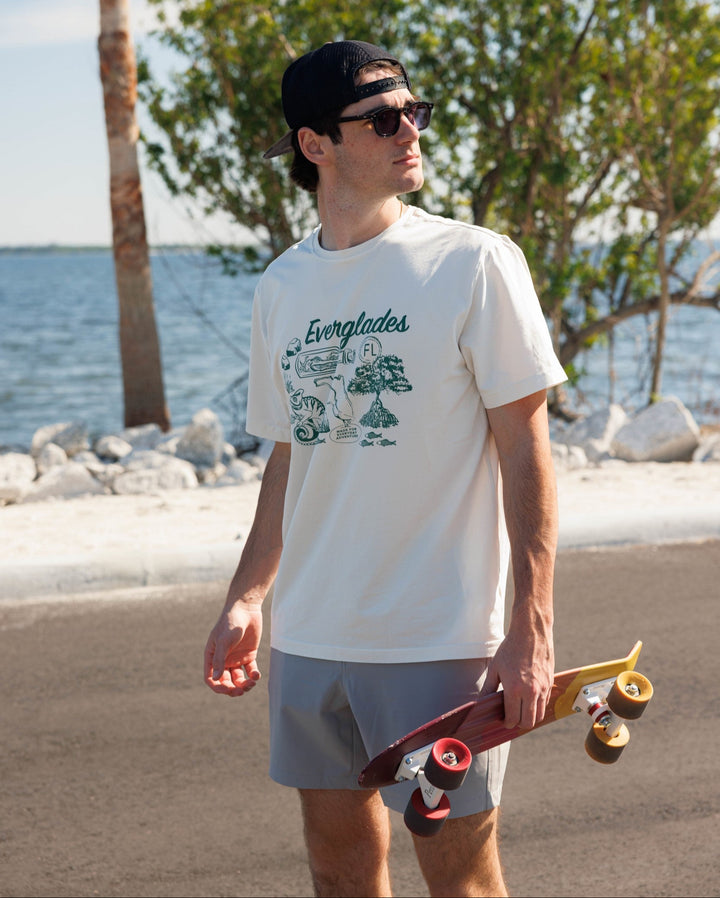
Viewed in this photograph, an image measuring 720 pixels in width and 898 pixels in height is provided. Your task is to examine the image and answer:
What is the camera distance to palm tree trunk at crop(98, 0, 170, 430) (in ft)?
32.8

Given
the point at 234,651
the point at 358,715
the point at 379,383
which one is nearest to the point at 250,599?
the point at 234,651

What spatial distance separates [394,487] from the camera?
2.20m

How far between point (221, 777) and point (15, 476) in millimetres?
5641

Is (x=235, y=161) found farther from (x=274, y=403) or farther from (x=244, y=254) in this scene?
(x=274, y=403)

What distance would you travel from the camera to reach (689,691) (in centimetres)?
463

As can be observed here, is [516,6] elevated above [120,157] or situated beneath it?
elevated above

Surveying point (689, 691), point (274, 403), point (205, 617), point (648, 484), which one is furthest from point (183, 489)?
point (274, 403)

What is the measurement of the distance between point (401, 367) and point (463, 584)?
457 millimetres

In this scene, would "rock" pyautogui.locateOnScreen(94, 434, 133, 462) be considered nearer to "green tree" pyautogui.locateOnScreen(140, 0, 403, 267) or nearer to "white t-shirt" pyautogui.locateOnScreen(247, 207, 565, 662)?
"green tree" pyautogui.locateOnScreen(140, 0, 403, 267)

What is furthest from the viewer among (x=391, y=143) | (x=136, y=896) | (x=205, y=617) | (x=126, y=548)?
(x=126, y=548)

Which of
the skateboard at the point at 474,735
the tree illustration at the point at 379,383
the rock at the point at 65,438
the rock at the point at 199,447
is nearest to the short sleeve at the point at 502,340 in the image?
the tree illustration at the point at 379,383

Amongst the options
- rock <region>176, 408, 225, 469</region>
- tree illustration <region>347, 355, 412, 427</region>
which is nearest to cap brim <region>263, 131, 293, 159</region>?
tree illustration <region>347, 355, 412, 427</region>

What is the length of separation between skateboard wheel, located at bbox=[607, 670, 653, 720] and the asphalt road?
1.46 meters

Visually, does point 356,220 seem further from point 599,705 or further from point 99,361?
point 99,361
